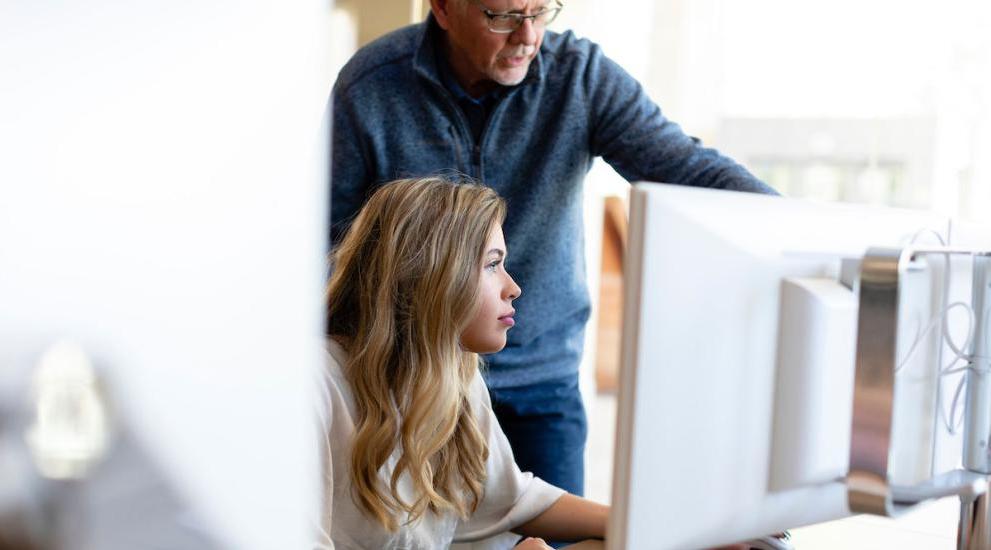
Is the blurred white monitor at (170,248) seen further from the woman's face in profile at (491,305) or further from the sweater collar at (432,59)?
the sweater collar at (432,59)

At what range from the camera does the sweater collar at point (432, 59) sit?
1480 mm

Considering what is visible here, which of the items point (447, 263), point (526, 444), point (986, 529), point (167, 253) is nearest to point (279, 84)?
point (167, 253)

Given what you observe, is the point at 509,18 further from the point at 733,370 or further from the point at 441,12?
the point at 733,370

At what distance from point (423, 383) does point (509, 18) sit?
504 mm

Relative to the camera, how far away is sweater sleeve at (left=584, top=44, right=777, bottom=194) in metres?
1.47

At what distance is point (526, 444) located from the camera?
153cm

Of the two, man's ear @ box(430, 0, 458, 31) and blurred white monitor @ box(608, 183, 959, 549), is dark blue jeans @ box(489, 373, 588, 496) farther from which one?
blurred white monitor @ box(608, 183, 959, 549)

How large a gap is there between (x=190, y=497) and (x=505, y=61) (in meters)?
1.06

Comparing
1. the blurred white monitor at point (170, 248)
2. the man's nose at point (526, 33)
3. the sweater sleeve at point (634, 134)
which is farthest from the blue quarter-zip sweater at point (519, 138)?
the blurred white monitor at point (170, 248)

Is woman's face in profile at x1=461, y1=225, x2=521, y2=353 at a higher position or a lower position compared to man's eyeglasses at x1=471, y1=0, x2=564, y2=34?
lower

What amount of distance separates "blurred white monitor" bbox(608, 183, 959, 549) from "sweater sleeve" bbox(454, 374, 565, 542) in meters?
0.40

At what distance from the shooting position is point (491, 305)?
49.3 inches

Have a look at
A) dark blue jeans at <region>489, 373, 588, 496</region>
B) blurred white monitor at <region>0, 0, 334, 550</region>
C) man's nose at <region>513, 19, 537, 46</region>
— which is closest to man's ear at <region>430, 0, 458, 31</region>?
man's nose at <region>513, 19, 537, 46</region>

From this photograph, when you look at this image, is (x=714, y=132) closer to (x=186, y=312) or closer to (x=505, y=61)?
(x=505, y=61)
